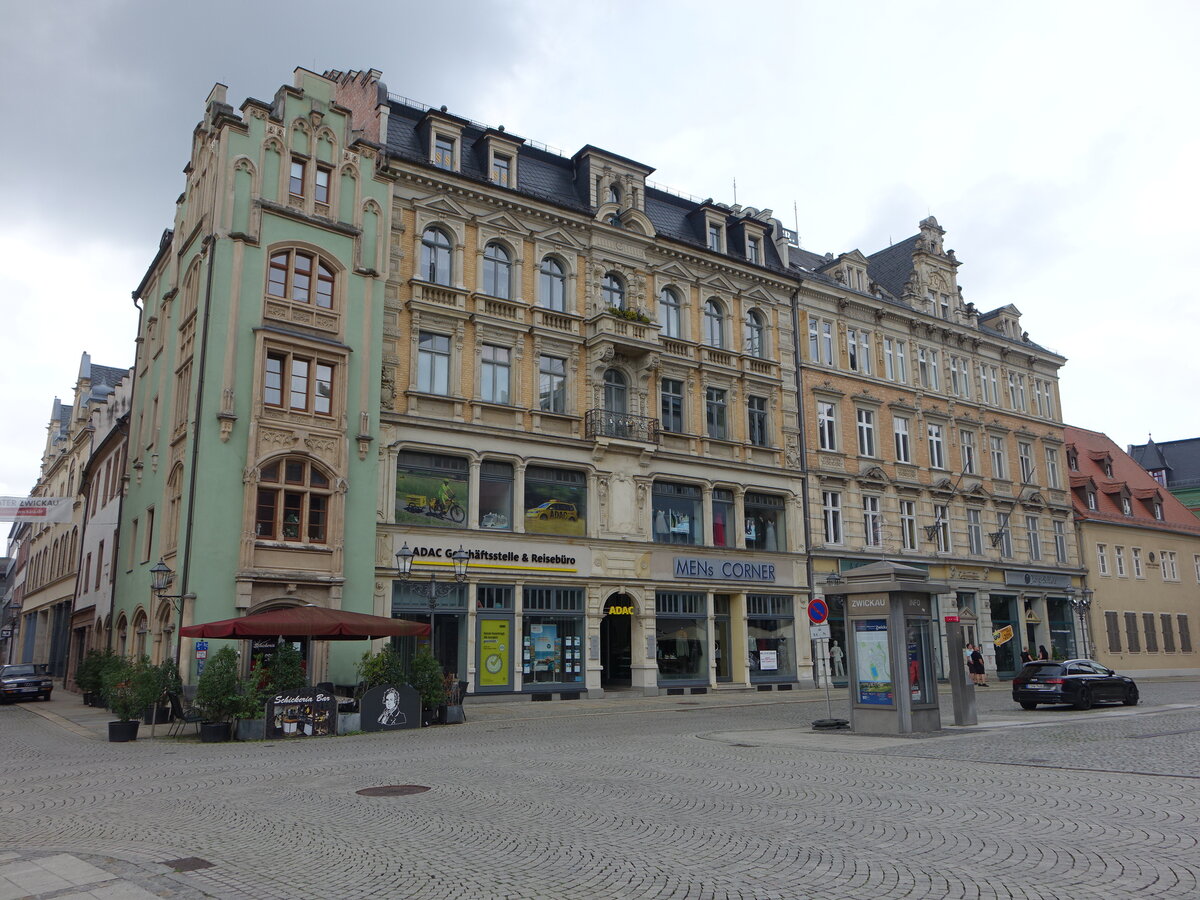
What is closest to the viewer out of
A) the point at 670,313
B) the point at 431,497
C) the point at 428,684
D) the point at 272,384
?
the point at 428,684

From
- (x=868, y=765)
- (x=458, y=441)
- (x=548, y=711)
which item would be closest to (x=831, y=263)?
(x=458, y=441)

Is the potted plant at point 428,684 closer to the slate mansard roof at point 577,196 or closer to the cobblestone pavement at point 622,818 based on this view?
the cobblestone pavement at point 622,818

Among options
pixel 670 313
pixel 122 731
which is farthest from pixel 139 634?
pixel 670 313

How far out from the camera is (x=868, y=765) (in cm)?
1380

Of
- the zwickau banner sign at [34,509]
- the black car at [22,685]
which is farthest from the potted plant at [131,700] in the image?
the black car at [22,685]

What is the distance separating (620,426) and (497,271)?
22.2 ft

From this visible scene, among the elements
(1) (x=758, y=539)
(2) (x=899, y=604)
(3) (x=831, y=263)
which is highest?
(3) (x=831, y=263)

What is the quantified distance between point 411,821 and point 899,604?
464 inches

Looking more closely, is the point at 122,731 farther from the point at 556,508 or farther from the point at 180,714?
the point at 556,508

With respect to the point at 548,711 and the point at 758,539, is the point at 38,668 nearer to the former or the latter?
the point at 548,711

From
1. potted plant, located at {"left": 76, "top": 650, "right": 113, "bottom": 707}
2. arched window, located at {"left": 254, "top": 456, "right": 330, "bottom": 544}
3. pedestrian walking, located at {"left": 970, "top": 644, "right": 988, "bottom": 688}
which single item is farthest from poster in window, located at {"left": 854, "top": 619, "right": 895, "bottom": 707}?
potted plant, located at {"left": 76, "top": 650, "right": 113, "bottom": 707}

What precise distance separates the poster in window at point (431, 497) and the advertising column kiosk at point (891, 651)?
13.5 metres

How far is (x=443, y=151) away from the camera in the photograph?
31828 millimetres

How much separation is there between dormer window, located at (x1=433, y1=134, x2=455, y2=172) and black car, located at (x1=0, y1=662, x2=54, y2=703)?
2356 cm
